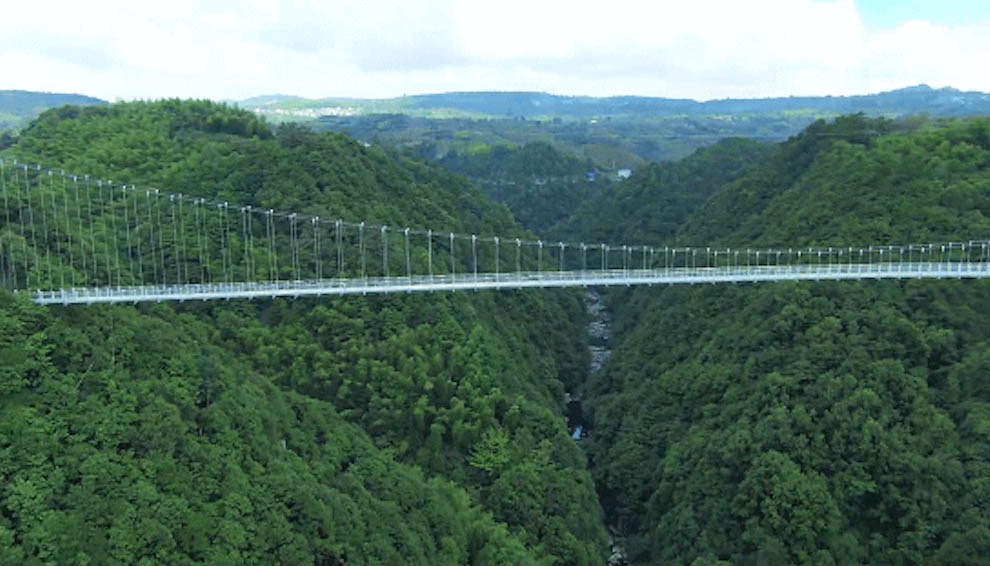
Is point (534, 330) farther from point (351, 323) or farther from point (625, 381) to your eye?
point (351, 323)

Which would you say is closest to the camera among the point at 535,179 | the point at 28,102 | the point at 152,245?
the point at 152,245

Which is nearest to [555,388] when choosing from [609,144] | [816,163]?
[816,163]

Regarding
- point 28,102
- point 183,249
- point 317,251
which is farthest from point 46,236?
point 28,102

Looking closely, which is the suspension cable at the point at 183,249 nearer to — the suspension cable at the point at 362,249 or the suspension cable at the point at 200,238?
the suspension cable at the point at 200,238

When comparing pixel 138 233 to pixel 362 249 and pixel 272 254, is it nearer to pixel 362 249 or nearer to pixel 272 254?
pixel 272 254

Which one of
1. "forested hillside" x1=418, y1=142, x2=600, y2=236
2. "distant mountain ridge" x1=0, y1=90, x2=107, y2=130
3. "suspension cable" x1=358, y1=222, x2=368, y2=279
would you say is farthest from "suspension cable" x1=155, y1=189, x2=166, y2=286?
"distant mountain ridge" x1=0, y1=90, x2=107, y2=130

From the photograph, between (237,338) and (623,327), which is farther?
(623,327)
